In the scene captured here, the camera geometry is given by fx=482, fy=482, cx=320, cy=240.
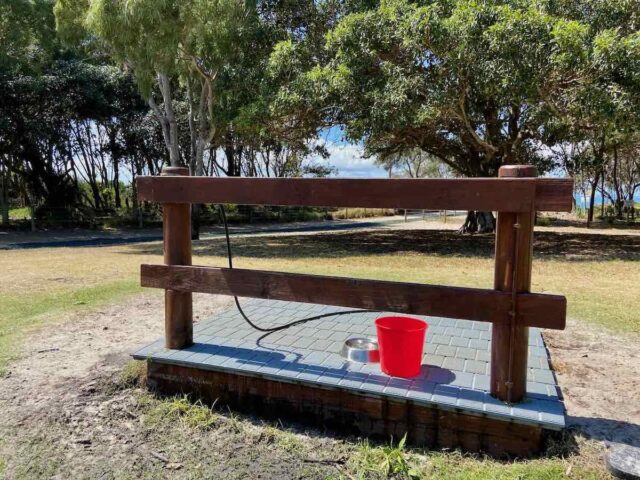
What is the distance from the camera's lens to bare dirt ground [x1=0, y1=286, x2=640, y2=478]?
6.53 ft

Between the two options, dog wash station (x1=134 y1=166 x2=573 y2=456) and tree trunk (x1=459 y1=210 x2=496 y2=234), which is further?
tree trunk (x1=459 y1=210 x2=496 y2=234)

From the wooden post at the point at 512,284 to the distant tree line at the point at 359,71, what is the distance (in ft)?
22.8

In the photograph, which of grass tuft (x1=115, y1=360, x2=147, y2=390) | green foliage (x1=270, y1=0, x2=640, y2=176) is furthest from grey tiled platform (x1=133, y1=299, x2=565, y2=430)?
green foliage (x1=270, y1=0, x2=640, y2=176)

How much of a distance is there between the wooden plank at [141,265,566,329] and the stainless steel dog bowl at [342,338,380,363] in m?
0.43

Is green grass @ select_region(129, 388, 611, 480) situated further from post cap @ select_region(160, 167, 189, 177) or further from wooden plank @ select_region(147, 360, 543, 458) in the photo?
post cap @ select_region(160, 167, 189, 177)

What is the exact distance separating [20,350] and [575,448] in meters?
3.38

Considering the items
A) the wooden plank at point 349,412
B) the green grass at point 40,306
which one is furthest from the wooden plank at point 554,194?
the green grass at point 40,306

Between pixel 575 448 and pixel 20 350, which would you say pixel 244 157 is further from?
pixel 575 448

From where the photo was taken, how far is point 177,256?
2.71 meters

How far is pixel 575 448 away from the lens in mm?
2021

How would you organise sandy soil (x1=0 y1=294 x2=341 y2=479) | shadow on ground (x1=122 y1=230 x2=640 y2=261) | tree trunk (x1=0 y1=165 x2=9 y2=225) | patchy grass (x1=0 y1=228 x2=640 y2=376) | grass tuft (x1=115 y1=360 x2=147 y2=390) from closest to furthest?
sandy soil (x1=0 y1=294 x2=341 y2=479) → grass tuft (x1=115 y1=360 x2=147 y2=390) → patchy grass (x1=0 y1=228 x2=640 y2=376) → shadow on ground (x1=122 y1=230 x2=640 y2=261) → tree trunk (x1=0 y1=165 x2=9 y2=225)

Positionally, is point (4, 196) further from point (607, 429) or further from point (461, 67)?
point (607, 429)

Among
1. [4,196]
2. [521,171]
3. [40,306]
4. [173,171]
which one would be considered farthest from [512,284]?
[4,196]

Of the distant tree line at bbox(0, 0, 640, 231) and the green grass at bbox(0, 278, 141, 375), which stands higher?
the distant tree line at bbox(0, 0, 640, 231)
